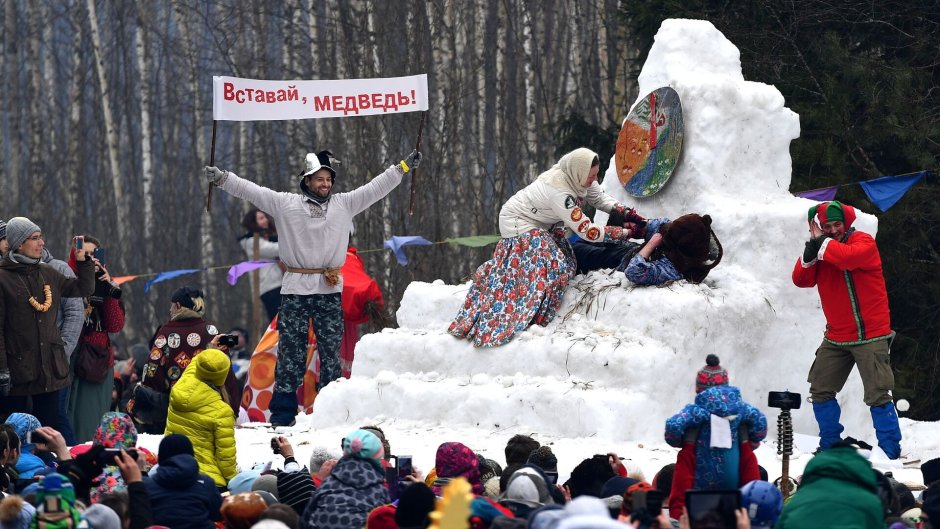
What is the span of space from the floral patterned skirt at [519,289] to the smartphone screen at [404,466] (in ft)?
9.95

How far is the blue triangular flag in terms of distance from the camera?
13539 mm

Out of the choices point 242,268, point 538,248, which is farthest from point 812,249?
point 242,268

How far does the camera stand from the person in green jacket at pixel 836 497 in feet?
21.0

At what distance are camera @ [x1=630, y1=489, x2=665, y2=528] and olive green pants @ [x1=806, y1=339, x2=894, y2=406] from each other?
4.22m

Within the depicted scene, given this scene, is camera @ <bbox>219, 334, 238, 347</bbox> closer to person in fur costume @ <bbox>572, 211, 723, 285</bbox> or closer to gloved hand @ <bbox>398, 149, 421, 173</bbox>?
gloved hand @ <bbox>398, 149, 421, 173</bbox>

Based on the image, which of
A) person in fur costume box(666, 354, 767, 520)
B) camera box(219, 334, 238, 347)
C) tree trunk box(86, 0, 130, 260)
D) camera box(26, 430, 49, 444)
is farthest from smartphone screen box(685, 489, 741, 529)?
tree trunk box(86, 0, 130, 260)

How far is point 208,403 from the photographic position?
988cm

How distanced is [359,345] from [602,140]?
483 cm

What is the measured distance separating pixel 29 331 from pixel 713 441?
16.4 feet

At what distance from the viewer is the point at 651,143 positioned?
1276 centimetres

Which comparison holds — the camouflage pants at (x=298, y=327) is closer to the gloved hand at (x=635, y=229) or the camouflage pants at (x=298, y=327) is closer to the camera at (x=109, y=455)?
the gloved hand at (x=635, y=229)

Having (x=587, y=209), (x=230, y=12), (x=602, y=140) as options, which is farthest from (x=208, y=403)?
(x=230, y=12)

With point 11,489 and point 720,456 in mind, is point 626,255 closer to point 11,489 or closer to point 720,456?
point 720,456

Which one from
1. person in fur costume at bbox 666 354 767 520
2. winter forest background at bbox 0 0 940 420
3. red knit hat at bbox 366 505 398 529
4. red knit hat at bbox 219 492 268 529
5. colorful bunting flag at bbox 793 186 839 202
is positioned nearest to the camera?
red knit hat at bbox 366 505 398 529
